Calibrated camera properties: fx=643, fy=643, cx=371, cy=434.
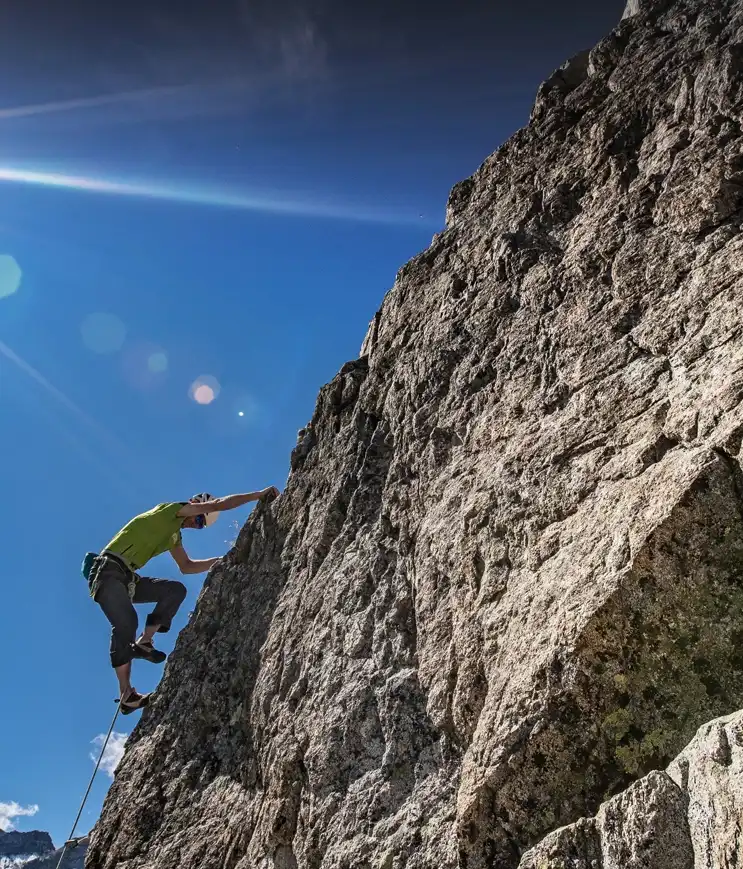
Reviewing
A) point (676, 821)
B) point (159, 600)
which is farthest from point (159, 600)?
point (676, 821)

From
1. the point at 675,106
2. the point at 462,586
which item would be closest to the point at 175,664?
the point at 462,586

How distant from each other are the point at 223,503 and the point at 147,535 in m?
1.48

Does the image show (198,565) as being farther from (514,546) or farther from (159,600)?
(514,546)

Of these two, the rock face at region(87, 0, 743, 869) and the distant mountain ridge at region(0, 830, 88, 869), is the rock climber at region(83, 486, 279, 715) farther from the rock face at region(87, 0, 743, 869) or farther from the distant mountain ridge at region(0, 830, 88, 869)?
the distant mountain ridge at region(0, 830, 88, 869)

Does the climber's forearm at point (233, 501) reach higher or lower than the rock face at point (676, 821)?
higher

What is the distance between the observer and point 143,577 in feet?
40.4

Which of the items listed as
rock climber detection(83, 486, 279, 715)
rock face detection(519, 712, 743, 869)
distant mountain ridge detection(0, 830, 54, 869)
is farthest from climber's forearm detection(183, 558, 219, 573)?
distant mountain ridge detection(0, 830, 54, 869)

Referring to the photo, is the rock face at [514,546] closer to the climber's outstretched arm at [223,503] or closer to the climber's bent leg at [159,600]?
the climber's outstretched arm at [223,503]

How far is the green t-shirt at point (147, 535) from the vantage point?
11.7m

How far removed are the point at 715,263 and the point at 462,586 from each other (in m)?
3.71

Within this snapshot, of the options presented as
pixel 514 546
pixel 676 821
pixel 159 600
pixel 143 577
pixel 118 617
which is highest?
pixel 143 577

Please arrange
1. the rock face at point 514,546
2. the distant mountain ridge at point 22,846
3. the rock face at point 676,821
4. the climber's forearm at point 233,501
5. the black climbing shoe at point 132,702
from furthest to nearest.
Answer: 1. the distant mountain ridge at point 22,846
2. the climber's forearm at point 233,501
3. the black climbing shoe at point 132,702
4. the rock face at point 514,546
5. the rock face at point 676,821

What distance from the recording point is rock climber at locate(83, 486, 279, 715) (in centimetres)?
1118

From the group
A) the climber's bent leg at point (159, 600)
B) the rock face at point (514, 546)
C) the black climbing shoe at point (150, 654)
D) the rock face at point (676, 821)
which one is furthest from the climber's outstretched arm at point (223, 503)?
the rock face at point (676, 821)
